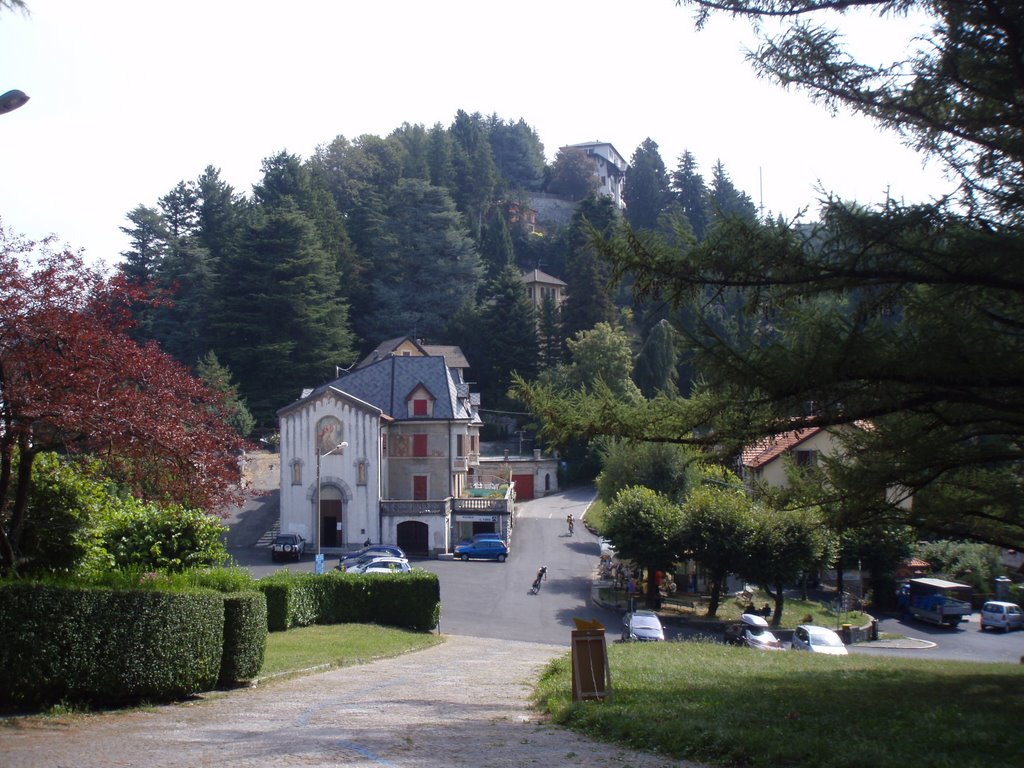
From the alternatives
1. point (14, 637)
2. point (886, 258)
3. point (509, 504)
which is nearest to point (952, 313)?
point (886, 258)

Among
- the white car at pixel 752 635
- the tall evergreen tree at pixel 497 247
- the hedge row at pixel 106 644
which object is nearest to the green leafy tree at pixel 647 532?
the white car at pixel 752 635

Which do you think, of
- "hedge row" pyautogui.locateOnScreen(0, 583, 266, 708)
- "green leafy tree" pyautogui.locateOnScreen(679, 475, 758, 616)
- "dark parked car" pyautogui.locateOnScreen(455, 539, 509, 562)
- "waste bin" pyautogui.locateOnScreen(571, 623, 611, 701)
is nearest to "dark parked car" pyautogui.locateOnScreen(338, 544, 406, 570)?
"dark parked car" pyautogui.locateOnScreen(455, 539, 509, 562)

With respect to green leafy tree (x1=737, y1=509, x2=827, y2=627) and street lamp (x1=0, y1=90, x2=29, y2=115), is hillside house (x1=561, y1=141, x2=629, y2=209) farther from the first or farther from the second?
street lamp (x1=0, y1=90, x2=29, y2=115)

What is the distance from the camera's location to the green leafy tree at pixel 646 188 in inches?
4845

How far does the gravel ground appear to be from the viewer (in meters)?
8.59

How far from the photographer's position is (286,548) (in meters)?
46.9

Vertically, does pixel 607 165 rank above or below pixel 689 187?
above

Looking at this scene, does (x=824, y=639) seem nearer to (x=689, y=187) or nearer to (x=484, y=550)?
(x=484, y=550)

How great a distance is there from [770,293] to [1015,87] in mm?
3362

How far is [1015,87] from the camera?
34.6 feet

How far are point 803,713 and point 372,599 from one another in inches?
817

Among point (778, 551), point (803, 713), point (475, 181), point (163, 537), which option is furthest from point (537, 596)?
point (475, 181)

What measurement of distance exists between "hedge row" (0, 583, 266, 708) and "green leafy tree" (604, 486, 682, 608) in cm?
2705

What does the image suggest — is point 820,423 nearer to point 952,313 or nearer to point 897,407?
point 897,407
